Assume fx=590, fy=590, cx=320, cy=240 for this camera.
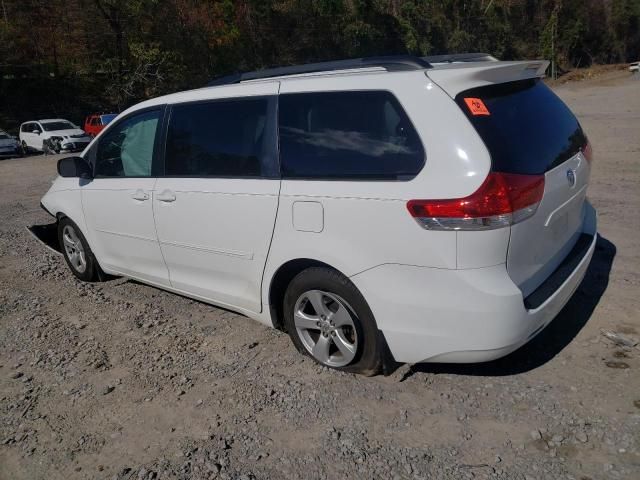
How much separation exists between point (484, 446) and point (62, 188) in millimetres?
4420

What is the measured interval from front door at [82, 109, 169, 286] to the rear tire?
1396mm

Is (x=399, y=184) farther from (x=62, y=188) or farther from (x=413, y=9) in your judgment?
(x=413, y=9)

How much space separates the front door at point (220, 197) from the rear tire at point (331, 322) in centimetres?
31

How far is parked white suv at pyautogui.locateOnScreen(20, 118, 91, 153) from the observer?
23703mm

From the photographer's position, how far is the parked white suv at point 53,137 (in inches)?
933

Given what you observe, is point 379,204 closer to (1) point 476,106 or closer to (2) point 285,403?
(1) point 476,106

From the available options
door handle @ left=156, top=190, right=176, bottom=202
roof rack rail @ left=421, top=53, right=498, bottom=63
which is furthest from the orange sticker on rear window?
door handle @ left=156, top=190, right=176, bottom=202

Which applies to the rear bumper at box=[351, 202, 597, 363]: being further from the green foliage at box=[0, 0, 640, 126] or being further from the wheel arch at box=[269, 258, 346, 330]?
the green foliage at box=[0, 0, 640, 126]

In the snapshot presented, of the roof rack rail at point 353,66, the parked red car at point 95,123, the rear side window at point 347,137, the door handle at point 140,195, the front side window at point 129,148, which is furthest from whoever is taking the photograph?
the parked red car at point 95,123

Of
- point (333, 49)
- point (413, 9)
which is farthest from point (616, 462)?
point (413, 9)

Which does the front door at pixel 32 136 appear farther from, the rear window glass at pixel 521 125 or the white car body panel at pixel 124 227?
the rear window glass at pixel 521 125

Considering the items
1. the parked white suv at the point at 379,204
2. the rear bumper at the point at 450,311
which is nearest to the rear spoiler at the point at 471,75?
the parked white suv at the point at 379,204

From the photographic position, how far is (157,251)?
456 centimetres

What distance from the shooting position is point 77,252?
18.7 feet
